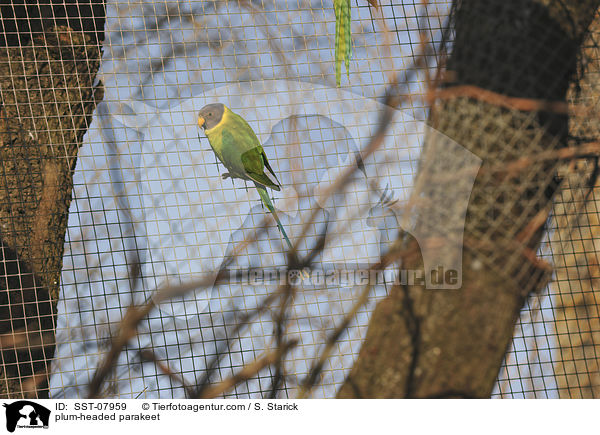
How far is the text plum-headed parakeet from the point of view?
28.6 inches

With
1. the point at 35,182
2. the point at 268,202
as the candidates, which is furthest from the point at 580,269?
the point at 35,182

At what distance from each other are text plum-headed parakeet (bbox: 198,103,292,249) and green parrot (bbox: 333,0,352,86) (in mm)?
155

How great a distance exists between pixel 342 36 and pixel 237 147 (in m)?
0.21

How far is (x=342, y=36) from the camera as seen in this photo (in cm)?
73

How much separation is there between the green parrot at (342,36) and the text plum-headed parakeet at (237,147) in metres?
0.15

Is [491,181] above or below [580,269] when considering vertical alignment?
above

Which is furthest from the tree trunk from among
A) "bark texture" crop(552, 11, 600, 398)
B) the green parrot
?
the green parrot

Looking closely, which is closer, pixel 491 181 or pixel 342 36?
pixel 491 181

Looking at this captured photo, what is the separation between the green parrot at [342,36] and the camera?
72 centimetres

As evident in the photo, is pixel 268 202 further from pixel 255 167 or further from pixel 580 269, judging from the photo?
pixel 580 269

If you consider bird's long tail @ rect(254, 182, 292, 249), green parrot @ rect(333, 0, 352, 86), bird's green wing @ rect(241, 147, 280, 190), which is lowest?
bird's long tail @ rect(254, 182, 292, 249)

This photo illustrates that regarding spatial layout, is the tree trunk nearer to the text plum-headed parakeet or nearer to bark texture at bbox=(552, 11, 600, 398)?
bark texture at bbox=(552, 11, 600, 398)

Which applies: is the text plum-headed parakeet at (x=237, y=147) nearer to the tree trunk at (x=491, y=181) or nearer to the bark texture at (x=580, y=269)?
the tree trunk at (x=491, y=181)
